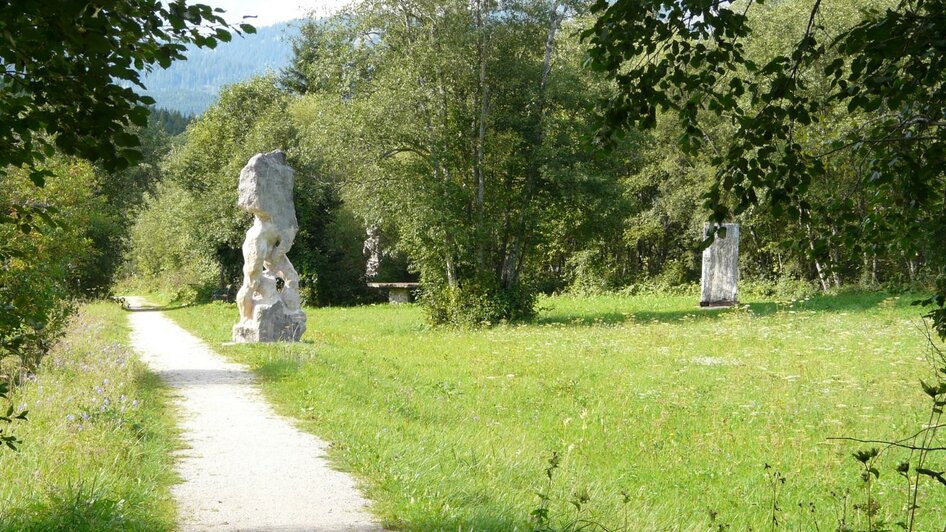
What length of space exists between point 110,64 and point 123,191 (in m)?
59.8

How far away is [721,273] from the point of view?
27703mm

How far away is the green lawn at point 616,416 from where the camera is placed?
6719 mm

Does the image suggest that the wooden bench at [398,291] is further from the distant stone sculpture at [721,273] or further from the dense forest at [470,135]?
the distant stone sculpture at [721,273]

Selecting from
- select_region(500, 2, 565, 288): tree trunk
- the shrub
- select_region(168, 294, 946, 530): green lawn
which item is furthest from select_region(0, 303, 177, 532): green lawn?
select_region(500, 2, 565, 288): tree trunk

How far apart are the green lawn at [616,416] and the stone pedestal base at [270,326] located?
103cm

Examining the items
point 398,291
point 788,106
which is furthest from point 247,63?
point 788,106

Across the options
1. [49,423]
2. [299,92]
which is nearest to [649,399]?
[49,423]

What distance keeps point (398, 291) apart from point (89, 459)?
31662mm

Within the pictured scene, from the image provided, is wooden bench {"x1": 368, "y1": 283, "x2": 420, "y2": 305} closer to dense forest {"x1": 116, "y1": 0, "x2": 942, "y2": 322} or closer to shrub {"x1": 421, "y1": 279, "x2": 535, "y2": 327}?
dense forest {"x1": 116, "y1": 0, "x2": 942, "y2": 322}

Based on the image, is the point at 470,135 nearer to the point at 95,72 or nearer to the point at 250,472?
the point at 250,472

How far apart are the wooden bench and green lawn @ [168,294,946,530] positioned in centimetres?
1748

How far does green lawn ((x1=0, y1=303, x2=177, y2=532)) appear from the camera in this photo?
522 centimetres

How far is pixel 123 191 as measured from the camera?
58.1 metres

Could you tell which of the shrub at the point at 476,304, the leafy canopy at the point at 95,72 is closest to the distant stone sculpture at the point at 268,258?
the shrub at the point at 476,304
